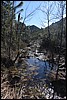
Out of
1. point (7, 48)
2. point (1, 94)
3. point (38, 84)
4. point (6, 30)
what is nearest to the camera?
point (1, 94)

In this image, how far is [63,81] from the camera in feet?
50.4

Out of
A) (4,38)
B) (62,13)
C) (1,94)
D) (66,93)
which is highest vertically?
(62,13)

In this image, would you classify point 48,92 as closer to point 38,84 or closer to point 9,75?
point 38,84

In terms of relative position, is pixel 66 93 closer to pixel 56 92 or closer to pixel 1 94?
pixel 56 92

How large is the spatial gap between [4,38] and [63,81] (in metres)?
10.3

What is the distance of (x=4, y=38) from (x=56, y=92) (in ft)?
40.0

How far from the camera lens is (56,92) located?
41.9 ft

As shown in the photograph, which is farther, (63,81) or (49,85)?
(63,81)

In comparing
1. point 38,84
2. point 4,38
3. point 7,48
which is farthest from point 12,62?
point 38,84

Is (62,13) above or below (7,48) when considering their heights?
above

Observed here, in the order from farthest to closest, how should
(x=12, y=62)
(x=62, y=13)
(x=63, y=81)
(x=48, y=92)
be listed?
(x=12, y=62) < (x=62, y=13) < (x=63, y=81) < (x=48, y=92)

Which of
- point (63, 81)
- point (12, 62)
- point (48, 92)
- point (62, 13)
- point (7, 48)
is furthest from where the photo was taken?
point (7, 48)

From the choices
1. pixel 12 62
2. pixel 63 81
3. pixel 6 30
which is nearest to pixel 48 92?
pixel 63 81

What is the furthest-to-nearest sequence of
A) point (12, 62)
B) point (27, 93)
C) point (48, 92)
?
point (12, 62), point (48, 92), point (27, 93)
